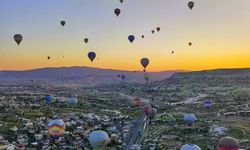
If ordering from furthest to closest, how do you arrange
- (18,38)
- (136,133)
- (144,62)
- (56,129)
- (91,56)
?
(144,62)
(91,56)
(18,38)
(136,133)
(56,129)

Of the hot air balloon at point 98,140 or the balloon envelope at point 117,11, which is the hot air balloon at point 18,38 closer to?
the balloon envelope at point 117,11

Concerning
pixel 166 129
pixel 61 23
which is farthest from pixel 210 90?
pixel 166 129

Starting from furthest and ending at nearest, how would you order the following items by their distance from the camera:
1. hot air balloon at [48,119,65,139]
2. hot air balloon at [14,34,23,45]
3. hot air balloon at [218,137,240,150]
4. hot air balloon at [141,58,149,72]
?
hot air balloon at [141,58,149,72], hot air balloon at [14,34,23,45], hot air balloon at [48,119,65,139], hot air balloon at [218,137,240,150]

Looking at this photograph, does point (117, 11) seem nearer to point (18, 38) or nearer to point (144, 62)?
point (144, 62)

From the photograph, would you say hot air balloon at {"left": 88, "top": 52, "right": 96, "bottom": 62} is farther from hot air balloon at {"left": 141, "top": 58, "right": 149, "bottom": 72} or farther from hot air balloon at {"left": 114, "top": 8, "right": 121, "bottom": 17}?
hot air balloon at {"left": 141, "top": 58, "right": 149, "bottom": 72}

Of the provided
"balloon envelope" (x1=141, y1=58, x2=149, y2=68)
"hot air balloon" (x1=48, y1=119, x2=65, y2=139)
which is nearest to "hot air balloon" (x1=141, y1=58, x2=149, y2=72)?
"balloon envelope" (x1=141, y1=58, x2=149, y2=68)

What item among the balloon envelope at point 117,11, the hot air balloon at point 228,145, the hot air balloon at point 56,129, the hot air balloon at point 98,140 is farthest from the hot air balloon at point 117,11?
the hot air balloon at point 228,145

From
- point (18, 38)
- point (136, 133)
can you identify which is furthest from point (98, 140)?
point (18, 38)

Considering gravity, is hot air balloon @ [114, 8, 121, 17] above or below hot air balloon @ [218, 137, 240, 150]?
above

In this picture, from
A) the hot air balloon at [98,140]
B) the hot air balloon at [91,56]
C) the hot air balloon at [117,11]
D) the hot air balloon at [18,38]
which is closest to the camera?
the hot air balloon at [98,140]

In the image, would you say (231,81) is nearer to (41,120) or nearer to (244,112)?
(244,112)

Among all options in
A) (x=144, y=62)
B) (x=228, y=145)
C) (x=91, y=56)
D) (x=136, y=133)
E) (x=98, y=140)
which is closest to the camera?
(x=228, y=145)
